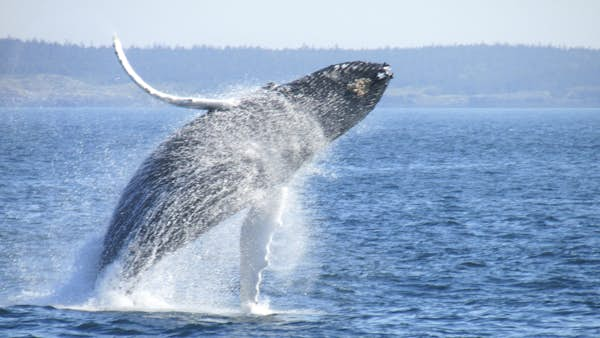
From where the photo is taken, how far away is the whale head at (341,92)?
13.0 m

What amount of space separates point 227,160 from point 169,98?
124 cm

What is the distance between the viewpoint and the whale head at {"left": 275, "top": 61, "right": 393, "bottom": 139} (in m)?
13.0

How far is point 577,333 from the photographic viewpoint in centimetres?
1419

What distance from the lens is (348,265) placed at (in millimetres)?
19891

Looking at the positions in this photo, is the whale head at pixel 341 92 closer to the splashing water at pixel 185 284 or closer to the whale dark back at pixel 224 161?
the whale dark back at pixel 224 161

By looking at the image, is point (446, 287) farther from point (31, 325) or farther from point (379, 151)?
point (379, 151)

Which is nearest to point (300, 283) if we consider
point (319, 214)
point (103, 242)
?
point (103, 242)

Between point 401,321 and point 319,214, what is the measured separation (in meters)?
14.7

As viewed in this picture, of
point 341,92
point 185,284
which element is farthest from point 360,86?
point 185,284

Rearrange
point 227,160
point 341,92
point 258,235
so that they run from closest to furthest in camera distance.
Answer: point 341,92 → point 227,160 → point 258,235

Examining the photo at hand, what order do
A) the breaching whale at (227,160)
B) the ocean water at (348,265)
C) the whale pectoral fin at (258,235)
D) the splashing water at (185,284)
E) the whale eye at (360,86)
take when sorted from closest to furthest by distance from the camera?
the whale eye at (360,86), the breaching whale at (227,160), the whale pectoral fin at (258,235), the splashing water at (185,284), the ocean water at (348,265)

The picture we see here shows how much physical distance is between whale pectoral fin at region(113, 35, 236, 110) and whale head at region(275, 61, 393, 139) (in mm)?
895

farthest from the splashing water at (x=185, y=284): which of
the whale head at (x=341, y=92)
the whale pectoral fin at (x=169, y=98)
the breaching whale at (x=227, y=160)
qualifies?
the whale pectoral fin at (x=169, y=98)

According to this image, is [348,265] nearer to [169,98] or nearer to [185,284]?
[185,284]
